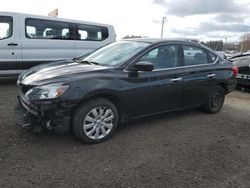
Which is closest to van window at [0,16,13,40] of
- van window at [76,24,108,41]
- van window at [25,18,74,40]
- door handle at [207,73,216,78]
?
van window at [25,18,74,40]

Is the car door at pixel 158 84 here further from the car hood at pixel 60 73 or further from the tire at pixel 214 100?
the tire at pixel 214 100

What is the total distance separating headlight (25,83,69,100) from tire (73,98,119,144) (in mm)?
367

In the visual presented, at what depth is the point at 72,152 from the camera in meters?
3.58

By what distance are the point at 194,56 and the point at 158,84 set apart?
1227mm

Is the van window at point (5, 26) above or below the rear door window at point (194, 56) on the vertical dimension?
above

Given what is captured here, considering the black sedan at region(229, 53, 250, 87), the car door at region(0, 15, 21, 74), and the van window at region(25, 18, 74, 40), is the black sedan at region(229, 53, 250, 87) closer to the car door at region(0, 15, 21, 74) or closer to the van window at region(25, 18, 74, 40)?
the van window at region(25, 18, 74, 40)

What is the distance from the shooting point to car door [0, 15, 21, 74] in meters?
7.06

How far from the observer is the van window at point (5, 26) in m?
7.05

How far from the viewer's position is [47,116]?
139 inches

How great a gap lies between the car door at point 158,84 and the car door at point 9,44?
14.4 feet

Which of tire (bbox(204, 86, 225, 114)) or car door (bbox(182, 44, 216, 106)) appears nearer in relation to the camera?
car door (bbox(182, 44, 216, 106))

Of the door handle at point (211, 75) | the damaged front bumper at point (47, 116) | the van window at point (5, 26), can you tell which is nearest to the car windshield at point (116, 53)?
the damaged front bumper at point (47, 116)

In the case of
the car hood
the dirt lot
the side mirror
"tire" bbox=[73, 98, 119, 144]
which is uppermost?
the side mirror

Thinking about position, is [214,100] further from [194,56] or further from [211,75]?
[194,56]
